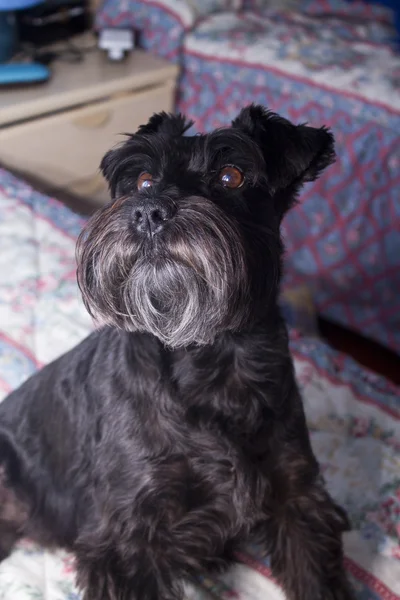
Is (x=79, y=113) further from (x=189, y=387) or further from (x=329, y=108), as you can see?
(x=189, y=387)

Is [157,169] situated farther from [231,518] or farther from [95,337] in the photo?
[231,518]

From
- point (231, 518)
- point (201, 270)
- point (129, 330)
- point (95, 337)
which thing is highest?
point (201, 270)

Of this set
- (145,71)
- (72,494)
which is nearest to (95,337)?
(72,494)

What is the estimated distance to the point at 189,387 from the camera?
3.86 feet

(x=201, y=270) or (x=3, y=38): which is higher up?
(x=201, y=270)

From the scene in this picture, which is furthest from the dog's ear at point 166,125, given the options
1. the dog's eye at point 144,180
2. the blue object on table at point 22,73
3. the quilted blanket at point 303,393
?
the blue object on table at point 22,73

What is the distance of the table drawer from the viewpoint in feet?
8.42

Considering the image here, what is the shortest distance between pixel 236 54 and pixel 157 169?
2.04m

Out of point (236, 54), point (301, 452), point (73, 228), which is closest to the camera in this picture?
point (301, 452)

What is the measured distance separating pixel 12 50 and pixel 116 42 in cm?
49

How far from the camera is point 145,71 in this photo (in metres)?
2.95

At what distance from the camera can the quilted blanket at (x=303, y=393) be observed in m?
1.27

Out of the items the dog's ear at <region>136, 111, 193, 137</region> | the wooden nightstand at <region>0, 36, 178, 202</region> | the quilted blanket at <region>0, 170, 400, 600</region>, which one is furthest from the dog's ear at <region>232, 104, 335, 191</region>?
the wooden nightstand at <region>0, 36, 178, 202</region>

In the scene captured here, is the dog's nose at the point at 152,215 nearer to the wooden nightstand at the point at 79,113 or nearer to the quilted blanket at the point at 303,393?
the quilted blanket at the point at 303,393
